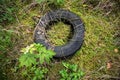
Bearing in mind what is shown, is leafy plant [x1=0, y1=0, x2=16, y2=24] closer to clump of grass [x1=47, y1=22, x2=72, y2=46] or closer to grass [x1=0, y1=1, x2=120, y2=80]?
grass [x1=0, y1=1, x2=120, y2=80]

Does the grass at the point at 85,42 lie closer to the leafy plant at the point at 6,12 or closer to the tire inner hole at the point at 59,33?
the tire inner hole at the point at 59,33

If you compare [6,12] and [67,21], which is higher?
[6,12]

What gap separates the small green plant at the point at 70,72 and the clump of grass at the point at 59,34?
40 centimetres

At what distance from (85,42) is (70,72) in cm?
55

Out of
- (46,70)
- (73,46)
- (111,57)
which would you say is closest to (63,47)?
(73,46)

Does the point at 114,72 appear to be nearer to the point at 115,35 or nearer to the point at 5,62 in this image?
the point at 115,35

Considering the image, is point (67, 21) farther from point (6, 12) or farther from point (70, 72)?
point (6, 12)

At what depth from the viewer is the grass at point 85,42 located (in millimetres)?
3572

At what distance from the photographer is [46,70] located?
11.5 feet

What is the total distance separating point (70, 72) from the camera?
140 inches

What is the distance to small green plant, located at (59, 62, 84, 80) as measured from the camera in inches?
137

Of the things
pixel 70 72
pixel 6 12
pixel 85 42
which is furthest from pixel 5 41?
pixel 85 42

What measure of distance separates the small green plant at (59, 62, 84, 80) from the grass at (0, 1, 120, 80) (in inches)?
2.8

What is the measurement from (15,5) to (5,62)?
102cm
